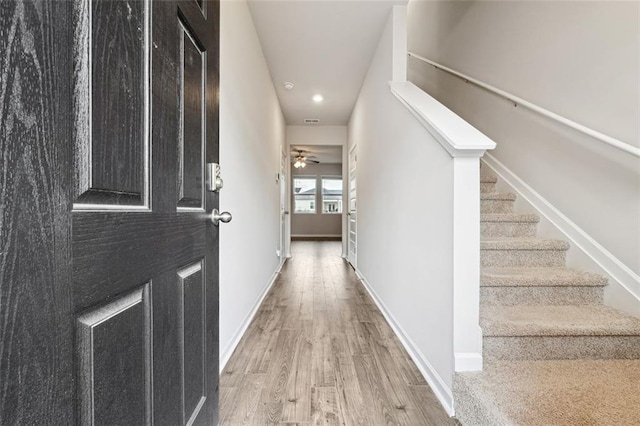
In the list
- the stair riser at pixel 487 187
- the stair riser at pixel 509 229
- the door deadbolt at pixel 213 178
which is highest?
the stair riser at pixel 487 187

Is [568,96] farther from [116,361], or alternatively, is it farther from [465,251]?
[116,361]

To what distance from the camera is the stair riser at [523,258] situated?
192 cm

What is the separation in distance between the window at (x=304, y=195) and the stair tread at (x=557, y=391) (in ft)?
30.2

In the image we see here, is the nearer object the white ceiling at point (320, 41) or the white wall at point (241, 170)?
the white wall at point (241, 170)

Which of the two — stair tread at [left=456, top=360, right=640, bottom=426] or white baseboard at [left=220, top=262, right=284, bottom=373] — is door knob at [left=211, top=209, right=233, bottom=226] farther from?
stair tread at [left=456, top=360, right=640, bottom=426]

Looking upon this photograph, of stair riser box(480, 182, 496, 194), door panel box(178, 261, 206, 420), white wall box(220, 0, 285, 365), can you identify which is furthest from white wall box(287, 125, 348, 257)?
door panel box(178, 261, 206, 420)

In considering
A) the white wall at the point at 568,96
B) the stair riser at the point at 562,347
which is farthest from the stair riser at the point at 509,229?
the stair riser at the point at 562,347

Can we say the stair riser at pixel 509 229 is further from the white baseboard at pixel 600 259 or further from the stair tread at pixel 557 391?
the stair tread at pixel 557 391

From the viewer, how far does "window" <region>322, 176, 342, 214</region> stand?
10.4m

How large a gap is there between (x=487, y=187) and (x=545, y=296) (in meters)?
1.23

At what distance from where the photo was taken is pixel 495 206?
2395mm

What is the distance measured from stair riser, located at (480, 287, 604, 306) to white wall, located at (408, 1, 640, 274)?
0.80 feet

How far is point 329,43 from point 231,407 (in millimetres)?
3125

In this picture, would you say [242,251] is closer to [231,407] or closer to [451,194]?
[231,407]
